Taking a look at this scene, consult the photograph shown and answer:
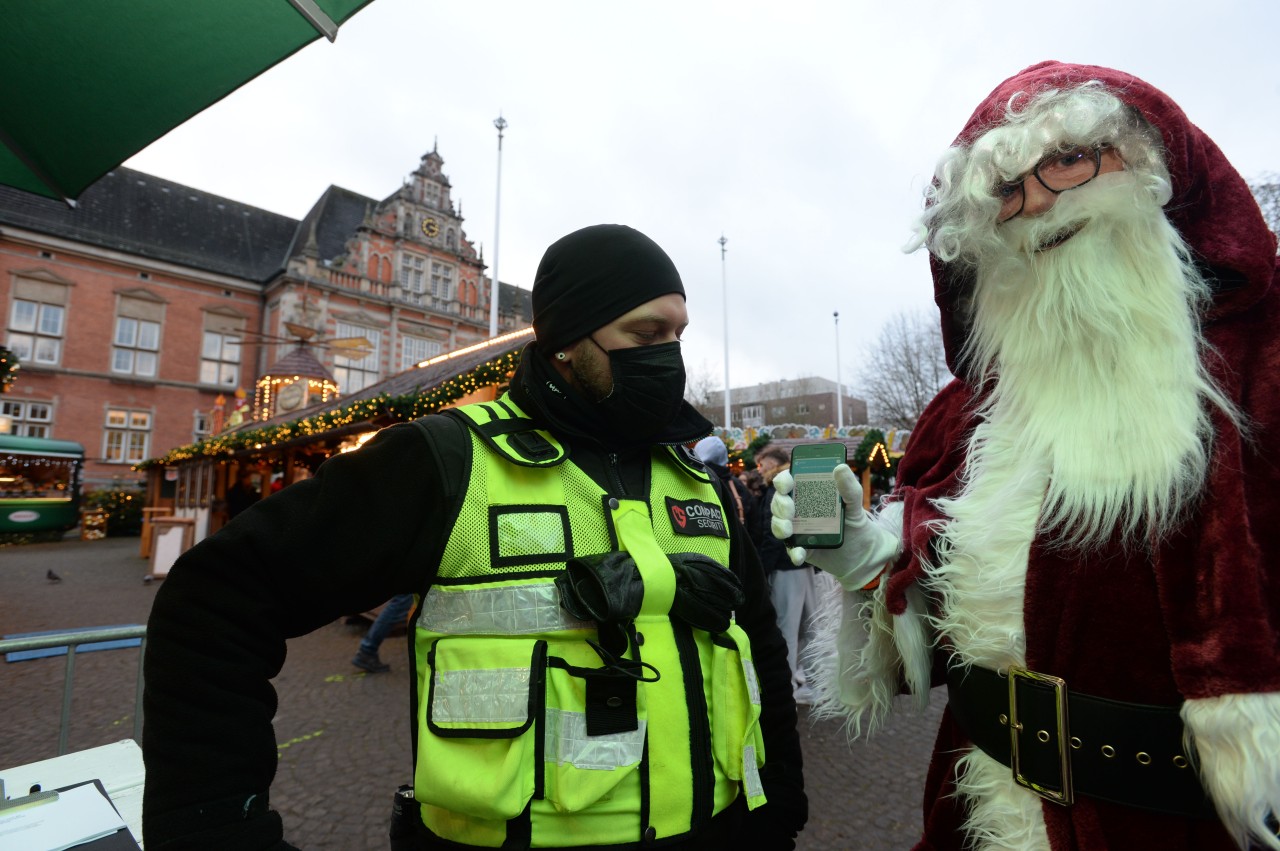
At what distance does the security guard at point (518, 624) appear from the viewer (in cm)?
106

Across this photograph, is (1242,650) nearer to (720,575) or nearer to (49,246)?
(720,575)

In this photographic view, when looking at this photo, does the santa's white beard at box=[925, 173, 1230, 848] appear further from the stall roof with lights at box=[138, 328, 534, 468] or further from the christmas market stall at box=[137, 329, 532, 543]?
the stall roof with lights at box=[138, 328, 534, 468]

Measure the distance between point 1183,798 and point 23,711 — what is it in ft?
20.0

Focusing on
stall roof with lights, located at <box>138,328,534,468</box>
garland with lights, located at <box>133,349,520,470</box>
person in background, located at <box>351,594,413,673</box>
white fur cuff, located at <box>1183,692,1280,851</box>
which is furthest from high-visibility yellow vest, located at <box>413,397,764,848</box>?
person in background, located at <box>351,594,413,673</box>

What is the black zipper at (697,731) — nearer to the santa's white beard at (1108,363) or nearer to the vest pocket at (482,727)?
the vest pocket at (482,727)

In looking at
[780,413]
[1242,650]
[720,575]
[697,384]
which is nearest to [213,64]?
[720,575]

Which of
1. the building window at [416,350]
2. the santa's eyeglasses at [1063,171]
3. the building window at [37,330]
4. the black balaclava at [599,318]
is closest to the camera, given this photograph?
the santa's eyeglasses at [1063,171]

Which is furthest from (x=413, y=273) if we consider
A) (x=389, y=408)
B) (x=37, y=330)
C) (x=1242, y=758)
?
(x=1242, y=758)

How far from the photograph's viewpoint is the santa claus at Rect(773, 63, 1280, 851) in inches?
43.2

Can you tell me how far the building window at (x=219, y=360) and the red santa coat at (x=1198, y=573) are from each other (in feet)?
94.9

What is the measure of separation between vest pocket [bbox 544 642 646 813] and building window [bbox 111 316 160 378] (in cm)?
2905

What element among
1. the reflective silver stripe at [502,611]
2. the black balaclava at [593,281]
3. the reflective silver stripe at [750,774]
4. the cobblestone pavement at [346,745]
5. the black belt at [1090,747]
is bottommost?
the cobblestone pavement at [346,745]

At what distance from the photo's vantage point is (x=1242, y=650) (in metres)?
1.03

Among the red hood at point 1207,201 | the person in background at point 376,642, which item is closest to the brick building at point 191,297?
the person in background at point 376,642
